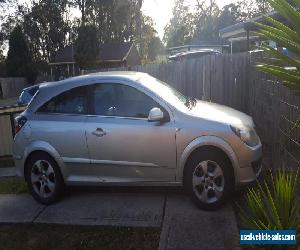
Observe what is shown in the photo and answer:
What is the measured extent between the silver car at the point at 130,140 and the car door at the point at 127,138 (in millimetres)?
13

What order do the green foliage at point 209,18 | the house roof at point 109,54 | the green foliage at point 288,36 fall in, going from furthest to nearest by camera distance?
the green foliage at point 209,18
the house roof at point 109,54
the green foliage at point 288,36

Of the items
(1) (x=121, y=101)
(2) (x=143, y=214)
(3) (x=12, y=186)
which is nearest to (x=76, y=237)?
(2) (x=143, y=214)

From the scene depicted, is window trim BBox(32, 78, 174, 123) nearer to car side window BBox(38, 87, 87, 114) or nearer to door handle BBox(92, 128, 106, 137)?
car side window BBox(38, 87, 87, 114)

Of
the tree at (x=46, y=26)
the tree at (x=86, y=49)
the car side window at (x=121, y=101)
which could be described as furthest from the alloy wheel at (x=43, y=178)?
the tree at (x=46, y=26)

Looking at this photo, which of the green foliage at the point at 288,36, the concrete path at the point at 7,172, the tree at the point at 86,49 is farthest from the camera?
the tree at the point at 86,49

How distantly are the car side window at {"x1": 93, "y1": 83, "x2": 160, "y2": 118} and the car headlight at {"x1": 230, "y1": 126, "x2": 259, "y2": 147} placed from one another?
3.59 ft

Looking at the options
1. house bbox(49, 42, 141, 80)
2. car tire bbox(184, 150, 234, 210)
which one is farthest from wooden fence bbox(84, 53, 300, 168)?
house bbox(49, 42, 141, 80)

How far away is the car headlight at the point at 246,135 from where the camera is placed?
18.3ft

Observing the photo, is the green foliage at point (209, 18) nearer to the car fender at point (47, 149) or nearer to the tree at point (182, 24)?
the tree at point (182, 24)

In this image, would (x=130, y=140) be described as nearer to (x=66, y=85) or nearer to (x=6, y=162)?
(x=66, y=85)

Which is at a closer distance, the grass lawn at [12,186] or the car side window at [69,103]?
the car side window at [69,103]

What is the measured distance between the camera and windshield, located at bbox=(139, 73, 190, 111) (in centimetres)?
604

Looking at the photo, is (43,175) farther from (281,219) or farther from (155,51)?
(155,51)

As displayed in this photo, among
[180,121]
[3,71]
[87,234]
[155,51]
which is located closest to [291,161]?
[180,121]
